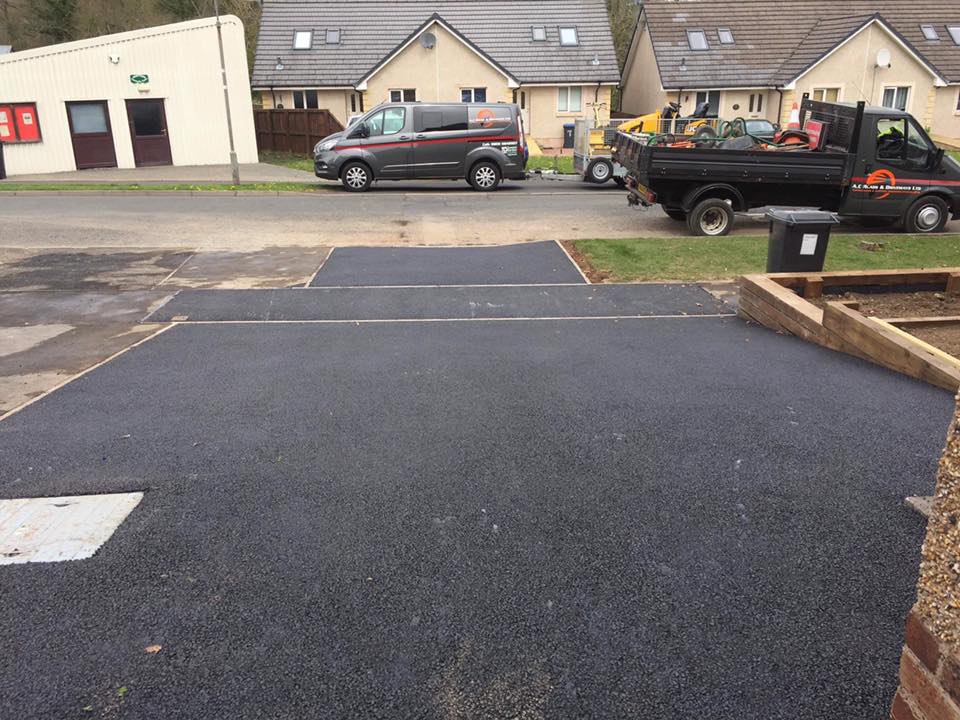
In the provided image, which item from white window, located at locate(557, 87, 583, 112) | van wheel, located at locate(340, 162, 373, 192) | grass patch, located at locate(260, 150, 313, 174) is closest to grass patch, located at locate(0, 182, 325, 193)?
van wheel, located at locate(340, 162, 373, 192)

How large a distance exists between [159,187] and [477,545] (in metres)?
20.9

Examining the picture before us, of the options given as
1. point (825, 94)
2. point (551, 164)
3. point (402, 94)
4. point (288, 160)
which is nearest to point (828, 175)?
A: point (551, 164)

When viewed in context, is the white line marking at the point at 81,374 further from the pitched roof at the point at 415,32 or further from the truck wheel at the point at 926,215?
the pitched roof at the point at 415,32

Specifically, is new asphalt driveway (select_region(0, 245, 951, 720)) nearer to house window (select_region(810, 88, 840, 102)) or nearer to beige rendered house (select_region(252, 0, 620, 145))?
beige rendered house (select_region(252, 0, 620, 145))

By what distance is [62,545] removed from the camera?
3.83m

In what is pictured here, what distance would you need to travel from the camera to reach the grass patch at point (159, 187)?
21.4 m

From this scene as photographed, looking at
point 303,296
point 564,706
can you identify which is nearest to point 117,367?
point 303,296

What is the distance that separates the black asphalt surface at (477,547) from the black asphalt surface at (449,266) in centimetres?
471

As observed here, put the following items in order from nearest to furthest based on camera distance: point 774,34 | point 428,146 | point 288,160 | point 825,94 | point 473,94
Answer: point 428,146, point 288,160, point 473,94, point 825,94, point 774,34

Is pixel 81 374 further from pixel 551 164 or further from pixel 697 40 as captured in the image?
pixel 697 40

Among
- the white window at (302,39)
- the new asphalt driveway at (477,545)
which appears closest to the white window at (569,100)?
the white window at (302,39)

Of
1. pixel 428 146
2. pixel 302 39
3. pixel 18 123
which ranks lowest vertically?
pixel 428 146

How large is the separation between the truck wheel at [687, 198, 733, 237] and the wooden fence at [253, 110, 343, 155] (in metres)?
19.6

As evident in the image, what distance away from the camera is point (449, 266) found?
12125 millimetres
